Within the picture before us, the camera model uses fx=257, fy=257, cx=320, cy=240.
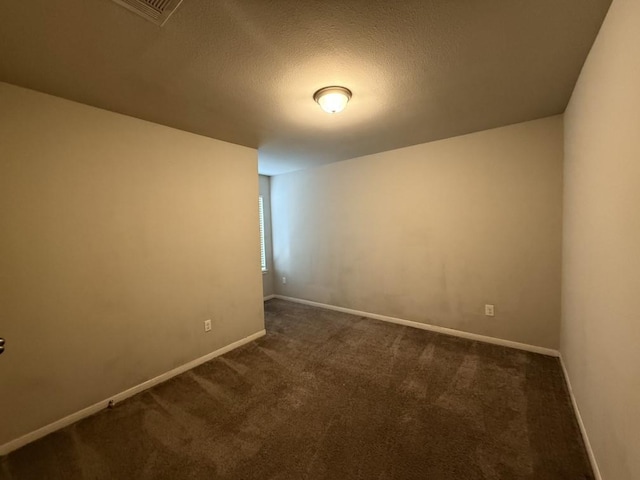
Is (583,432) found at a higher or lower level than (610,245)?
lower

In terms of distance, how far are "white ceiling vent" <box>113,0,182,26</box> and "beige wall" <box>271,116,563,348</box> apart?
286cm

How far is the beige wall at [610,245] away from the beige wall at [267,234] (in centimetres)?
420

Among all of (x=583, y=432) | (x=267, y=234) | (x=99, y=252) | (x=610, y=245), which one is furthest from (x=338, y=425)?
(x=267, y=234)

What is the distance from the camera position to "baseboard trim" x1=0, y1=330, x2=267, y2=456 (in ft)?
5.51

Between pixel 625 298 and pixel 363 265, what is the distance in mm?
2880

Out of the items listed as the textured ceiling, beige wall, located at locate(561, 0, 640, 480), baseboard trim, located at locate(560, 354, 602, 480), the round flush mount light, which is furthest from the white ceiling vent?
baseboard trim, located at locate(560, 354, 602, 480)

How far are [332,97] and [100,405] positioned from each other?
9.77 feet

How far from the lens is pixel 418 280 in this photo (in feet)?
11.1

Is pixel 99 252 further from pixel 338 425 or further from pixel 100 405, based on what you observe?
pixel 338 425

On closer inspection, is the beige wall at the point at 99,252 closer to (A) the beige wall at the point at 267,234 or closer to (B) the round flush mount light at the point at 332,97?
(B) the round flush mount light at the point at 332,97

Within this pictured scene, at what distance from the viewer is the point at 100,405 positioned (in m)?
2.02

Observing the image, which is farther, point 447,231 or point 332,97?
point 447,231

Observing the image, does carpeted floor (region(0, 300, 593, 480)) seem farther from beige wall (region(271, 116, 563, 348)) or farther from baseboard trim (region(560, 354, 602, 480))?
beige wall (region(271, 116, 563, 348))

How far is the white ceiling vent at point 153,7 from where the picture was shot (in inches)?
43.9
